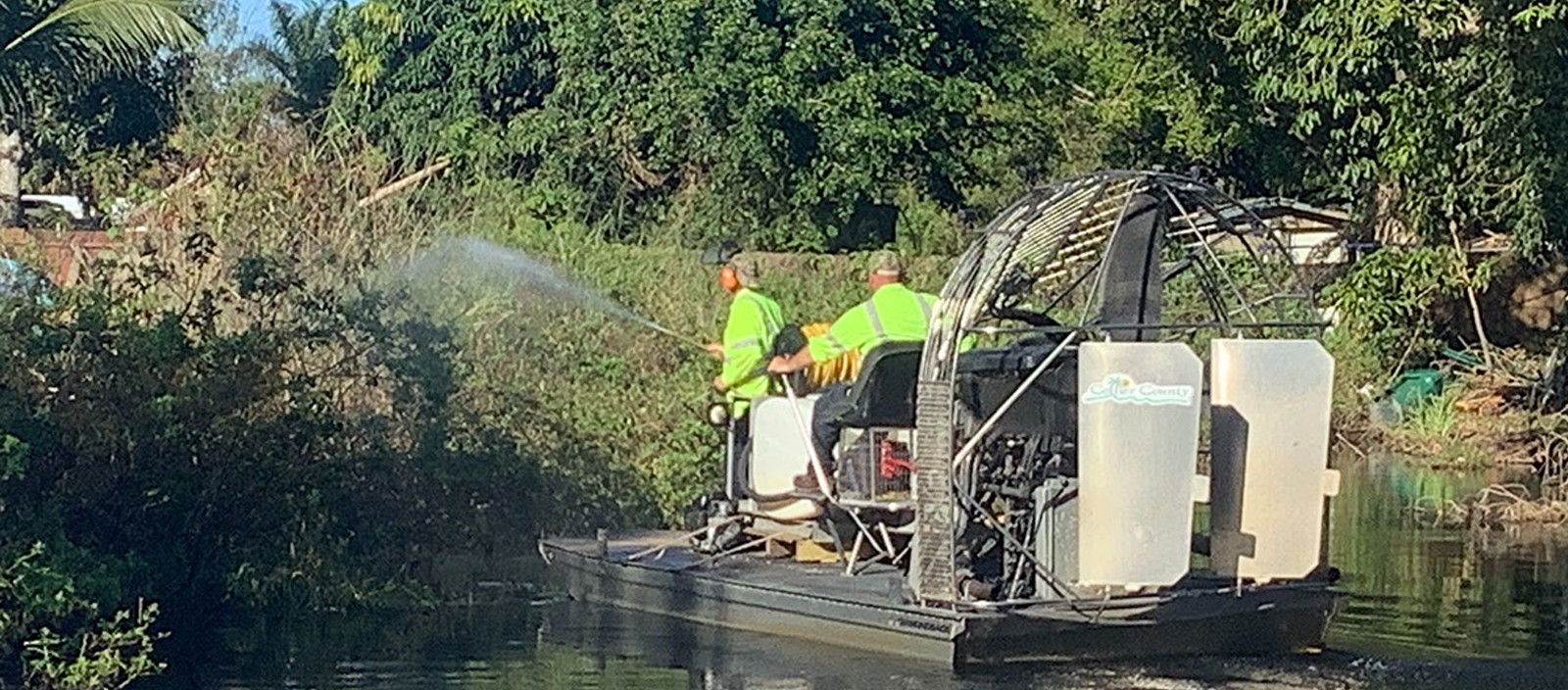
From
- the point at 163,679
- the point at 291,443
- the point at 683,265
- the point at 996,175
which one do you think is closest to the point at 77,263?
the point at 291,443

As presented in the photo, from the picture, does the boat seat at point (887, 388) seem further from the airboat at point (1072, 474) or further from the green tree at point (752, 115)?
the green tree at point (752, 115)

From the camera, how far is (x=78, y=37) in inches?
918

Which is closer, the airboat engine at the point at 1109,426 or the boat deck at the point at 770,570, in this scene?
the airboat engine at the point at 1109,426

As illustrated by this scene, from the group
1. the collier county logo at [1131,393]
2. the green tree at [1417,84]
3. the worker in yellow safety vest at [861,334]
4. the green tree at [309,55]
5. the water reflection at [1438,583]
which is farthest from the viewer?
the green tree at [309,55]

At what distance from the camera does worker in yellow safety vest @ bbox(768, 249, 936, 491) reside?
14016 millimetres

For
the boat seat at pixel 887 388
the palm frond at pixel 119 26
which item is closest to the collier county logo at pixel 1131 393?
the boat seat at pixel 887 388

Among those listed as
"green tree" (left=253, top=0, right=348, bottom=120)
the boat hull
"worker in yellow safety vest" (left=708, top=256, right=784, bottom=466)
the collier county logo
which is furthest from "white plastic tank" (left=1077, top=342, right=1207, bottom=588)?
"green tree" (left=253, top=0, right=348, bottom=120)

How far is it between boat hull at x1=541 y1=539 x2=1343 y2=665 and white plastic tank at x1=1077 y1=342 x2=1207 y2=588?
0.53m

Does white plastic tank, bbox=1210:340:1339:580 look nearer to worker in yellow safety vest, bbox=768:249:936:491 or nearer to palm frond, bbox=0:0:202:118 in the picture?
worker in yellow safety vest, bbox=768:249:936:491

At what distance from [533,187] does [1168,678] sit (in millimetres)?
24636

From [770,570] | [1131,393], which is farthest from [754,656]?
[1131,393]

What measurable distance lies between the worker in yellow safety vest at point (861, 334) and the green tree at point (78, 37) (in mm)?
8495

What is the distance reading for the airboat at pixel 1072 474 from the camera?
39.9ft

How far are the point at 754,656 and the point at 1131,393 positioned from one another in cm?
276
